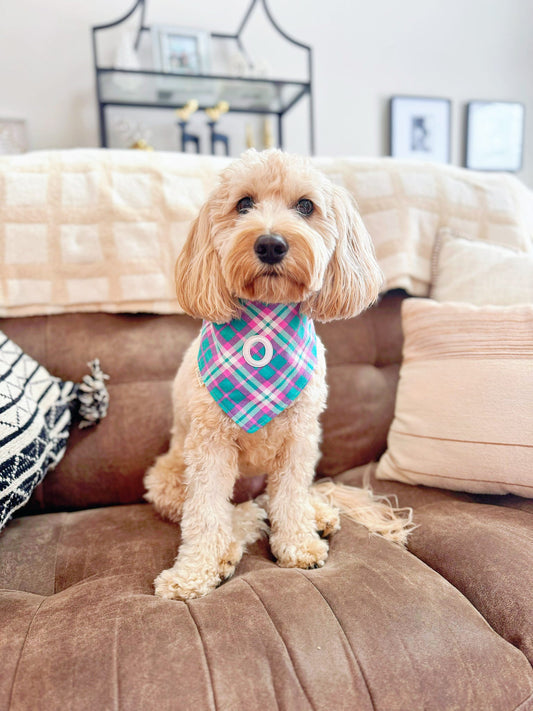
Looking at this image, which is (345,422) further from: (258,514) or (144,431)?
(144,431)

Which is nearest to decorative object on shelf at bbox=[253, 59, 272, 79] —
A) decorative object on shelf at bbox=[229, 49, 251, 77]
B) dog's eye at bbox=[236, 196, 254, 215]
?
decorative object on shelf at bbox=[229, 49, 251, 77]

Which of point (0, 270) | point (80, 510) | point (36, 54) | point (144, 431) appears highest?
point (36, 54)

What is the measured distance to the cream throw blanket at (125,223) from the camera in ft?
5.23

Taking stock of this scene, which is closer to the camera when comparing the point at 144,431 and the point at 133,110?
the point at 144,431

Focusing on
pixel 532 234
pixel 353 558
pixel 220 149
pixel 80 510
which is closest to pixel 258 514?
pixel 353 558

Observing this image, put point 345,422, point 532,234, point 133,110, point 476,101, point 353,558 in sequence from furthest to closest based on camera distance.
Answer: point 476,101 < point 133,110 < point 532,234 < point 345,422 < point 353,558

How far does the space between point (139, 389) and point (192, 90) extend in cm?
221

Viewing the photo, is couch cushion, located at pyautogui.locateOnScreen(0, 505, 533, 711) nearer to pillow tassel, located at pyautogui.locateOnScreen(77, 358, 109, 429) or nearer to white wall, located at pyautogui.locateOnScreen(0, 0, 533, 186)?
pillow tassel, located at pyautogui.locateOnScreen(77, 358, 109, 429)

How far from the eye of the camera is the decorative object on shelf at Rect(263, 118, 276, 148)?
132 inches

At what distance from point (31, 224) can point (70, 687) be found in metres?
1.32

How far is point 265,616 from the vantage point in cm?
95

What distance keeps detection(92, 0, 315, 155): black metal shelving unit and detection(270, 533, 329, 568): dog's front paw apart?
266 cm

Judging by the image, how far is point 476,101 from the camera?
3729 millimetres

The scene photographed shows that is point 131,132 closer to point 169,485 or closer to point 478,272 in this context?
point 478,272
